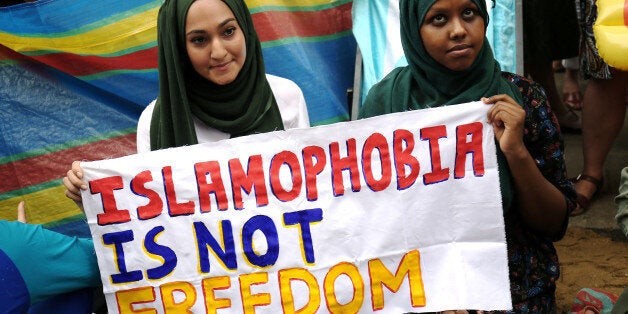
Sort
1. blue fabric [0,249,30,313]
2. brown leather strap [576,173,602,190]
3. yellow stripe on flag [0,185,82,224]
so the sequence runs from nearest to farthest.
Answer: blue fabric [0,249,30,313] → yellow stripe on flag [0,185,82,224] → brown leather strap [576,173,602,190]

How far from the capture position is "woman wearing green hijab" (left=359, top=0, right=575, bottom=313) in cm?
262

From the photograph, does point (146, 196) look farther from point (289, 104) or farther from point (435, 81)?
point (435, 81)

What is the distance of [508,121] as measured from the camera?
2506 millimetres

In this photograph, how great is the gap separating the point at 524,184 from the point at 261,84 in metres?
1.00

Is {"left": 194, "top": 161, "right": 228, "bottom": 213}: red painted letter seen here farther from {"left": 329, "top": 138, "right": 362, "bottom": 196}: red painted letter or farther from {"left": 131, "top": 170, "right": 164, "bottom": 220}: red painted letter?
{"left": 329, "top": 138, "right": 362, "bottom": 196}: red painted letter

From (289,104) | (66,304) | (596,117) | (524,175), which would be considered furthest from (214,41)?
(596,117)

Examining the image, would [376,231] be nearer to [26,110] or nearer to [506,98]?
[506,98]

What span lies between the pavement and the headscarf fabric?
2050mm

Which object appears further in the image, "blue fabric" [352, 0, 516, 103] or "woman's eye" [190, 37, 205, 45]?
"blue fabric" [352, 0, 516, 103]

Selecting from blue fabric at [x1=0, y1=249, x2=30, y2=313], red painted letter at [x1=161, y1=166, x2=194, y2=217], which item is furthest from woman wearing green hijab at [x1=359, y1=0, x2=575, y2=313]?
blue fabric at [x1=0, y1=249, x2=30, y2=313]

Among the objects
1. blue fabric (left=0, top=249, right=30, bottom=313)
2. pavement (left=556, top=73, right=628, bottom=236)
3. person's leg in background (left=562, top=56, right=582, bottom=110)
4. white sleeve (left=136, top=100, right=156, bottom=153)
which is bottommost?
pavement (left=556, top=73, right=628, bottom=236)

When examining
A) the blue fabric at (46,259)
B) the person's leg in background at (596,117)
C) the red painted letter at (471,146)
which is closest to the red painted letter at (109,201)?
the blue fabric at (46,259)

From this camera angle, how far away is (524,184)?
2.59 metres

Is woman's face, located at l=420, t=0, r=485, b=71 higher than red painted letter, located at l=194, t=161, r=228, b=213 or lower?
higher
